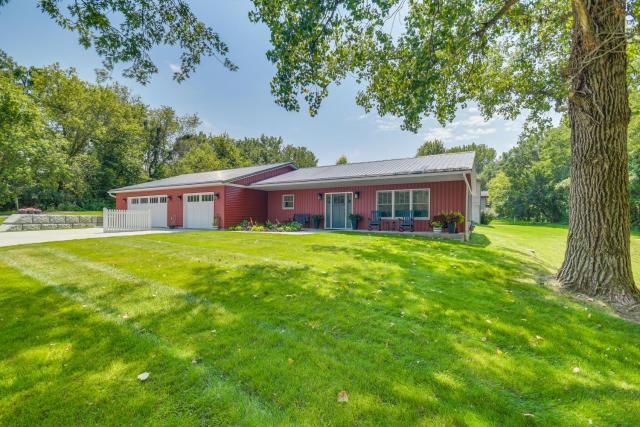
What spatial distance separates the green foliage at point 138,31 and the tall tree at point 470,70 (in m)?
1.25

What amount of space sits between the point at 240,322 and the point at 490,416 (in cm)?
231

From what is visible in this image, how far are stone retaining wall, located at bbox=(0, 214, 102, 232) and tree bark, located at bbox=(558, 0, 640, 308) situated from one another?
2222 centimetres

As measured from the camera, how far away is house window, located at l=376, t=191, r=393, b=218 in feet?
44.3

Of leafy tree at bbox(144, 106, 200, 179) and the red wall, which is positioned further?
leafy tree at bbox(144, 106, 200, 179)

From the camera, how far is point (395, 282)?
463cm

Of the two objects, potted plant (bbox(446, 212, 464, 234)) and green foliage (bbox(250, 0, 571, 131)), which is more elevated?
green foliage (bbox(250, 0, 571, 131))

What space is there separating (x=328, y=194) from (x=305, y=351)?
13005 mm

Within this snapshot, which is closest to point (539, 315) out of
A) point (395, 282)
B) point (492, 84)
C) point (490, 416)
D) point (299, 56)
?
point (395, 282)

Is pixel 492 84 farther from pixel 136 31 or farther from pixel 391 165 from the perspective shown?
pixel 136 31

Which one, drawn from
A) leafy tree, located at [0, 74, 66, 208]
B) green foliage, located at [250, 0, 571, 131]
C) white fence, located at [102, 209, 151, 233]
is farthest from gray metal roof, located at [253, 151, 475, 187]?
leafy tree, located at [0, 74, 66, 208]

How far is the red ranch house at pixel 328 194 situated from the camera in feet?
39.9

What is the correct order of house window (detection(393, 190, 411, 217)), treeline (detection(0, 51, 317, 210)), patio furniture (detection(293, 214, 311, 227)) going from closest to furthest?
house window (detection(393, 190, 411, 217)) → patio furniture (detection(293, 214, 311, 227)) → treeline (detection(0, 51, 317, 210))

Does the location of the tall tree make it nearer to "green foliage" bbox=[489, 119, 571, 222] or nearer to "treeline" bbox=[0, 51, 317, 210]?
"treeline" bbox=[0, 51, 317, 210]

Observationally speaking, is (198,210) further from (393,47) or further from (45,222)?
(393,47)
